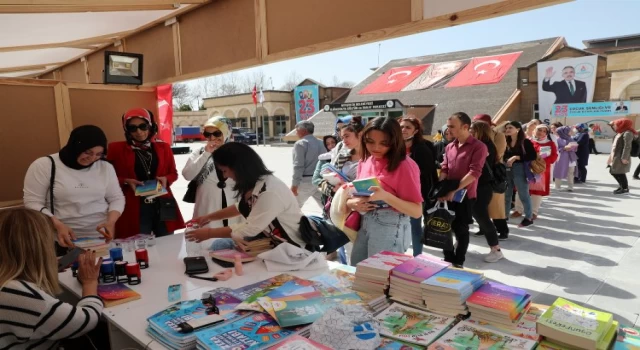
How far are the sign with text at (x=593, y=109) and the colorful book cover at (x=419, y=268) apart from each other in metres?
21.5

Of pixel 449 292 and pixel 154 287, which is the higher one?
pixel 449 292

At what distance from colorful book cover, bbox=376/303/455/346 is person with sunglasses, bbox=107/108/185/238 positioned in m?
2.20

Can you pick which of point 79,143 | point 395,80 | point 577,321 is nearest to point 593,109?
point 395,80

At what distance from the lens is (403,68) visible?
93.6 ft

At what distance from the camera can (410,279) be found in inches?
61.2

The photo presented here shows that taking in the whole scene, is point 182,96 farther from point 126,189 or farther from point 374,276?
point 374,276

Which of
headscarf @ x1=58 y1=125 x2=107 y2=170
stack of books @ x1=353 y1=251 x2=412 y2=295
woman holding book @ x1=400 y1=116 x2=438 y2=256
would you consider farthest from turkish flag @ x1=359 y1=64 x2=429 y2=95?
stack of books @ x1=353 y1=251 x2=412 y2=295

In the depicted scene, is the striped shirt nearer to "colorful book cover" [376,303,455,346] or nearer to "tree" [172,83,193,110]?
"colorful book cover" [376,303,455,346]

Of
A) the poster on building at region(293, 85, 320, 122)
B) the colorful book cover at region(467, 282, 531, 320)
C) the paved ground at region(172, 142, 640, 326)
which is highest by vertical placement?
the poster on building at region(293, 85, 320, 122)

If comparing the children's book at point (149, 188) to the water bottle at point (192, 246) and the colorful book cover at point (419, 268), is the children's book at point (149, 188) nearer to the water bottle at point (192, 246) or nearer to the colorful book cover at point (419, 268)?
the water bottle at point (192, 246)

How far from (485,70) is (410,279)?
2626 centimetres

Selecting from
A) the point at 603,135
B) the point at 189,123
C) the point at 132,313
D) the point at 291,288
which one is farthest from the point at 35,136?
the point at 189,123

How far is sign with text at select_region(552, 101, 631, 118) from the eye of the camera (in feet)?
59.3

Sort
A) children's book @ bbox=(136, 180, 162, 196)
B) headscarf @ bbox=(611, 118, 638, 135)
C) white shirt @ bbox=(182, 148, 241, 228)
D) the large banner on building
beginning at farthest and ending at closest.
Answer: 1. the large banner on building
2. headscarf @ bbox=(611, 118, 638, 135)
3. white shirt @ bbox=(182, 148, 241, 228)
4. children's book @ bbox=(136, 180, 162, 196)
